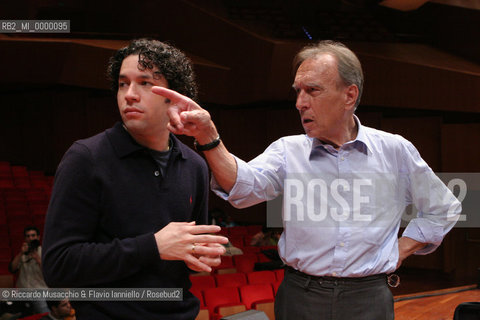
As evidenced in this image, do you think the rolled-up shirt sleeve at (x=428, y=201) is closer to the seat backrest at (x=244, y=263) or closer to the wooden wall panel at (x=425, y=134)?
the seat backrest at (x=244, y=263)

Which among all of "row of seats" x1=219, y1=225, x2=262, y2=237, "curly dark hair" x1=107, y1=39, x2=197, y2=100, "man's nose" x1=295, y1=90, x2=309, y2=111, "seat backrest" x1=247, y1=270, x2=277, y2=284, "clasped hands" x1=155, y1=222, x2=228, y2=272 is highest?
"curly dark hair" x1=107, y1=39, x2=197, y2=100

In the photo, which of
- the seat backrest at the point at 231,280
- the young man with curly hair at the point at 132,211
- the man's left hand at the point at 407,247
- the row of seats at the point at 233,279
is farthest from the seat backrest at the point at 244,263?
the young man with curly hair at the point at 132,211

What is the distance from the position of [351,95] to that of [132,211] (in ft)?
1.86

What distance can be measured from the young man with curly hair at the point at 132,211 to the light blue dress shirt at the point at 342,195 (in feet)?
0.70

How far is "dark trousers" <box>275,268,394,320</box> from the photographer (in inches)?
42.8

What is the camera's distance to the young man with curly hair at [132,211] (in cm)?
84

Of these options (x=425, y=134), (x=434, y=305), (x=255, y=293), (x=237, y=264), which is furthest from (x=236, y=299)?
(x=425, y=134)

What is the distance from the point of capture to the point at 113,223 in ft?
2.89

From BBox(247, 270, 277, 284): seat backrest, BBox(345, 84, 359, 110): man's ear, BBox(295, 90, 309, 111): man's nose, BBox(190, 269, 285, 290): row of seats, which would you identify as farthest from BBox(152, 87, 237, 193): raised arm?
BBox(247, 270, 277, 284): seat backrest

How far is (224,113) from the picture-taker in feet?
25.5

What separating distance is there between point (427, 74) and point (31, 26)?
15.4 feet

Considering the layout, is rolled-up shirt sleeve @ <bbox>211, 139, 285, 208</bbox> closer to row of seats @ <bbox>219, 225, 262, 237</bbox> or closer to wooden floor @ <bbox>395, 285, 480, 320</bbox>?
wooden floor @ <bbox>395, 285, 480, 320</bbox>

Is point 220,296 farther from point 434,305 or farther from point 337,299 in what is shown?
point 337,299

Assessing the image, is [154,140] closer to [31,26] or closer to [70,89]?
[31,26]
